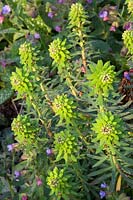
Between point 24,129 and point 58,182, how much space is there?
0.74 feet

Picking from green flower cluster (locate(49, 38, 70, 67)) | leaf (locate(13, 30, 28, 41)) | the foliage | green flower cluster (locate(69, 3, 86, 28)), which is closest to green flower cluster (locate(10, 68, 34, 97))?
the foliage

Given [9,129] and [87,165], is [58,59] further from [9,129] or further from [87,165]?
[9,129]

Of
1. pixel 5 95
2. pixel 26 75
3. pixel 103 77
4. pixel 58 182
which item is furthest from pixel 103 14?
pixel 58 182

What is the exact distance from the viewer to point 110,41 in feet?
10.2

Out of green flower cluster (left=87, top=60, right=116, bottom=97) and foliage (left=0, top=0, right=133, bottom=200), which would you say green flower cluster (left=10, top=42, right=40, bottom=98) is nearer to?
foliage (left=0, top=0, right=133, bottom=200)

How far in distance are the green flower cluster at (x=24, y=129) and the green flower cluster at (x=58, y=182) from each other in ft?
0.56

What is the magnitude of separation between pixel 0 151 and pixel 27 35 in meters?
0.74

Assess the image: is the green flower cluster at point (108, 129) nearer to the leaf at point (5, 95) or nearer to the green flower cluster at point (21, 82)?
the green flower cluster at point (21, 82)

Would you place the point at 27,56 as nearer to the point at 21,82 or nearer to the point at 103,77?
the point at 21,82

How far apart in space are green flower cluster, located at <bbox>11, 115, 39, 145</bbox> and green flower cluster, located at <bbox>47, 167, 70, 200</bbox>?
0.56ft

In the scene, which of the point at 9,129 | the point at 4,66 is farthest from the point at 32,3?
the point at 9,129

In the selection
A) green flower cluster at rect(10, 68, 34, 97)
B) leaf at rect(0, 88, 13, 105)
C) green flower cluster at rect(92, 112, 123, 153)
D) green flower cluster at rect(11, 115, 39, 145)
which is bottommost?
green flower cluster at rect(92, 112, 123, 153)

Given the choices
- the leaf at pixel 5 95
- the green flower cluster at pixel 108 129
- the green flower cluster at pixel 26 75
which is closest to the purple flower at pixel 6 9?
the leaf at pixel 5 95

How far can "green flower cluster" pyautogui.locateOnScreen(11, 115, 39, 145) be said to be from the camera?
189 cm
